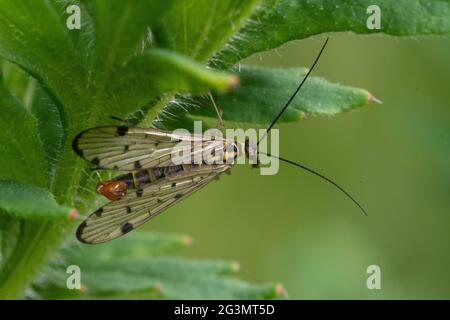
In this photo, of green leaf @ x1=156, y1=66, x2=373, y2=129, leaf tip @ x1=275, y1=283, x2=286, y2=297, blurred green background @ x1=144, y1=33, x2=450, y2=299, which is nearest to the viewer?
green leaf @ x1=156, y1=66, x2=373, y2=129

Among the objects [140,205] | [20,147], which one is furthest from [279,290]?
[20,147]

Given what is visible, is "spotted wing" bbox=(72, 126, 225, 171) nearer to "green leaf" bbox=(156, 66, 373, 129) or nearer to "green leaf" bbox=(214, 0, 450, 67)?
"green leaf" bbox=(156, 66, 373, 129)

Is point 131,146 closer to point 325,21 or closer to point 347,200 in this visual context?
point 325,21

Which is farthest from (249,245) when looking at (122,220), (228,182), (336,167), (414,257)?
(122,220)

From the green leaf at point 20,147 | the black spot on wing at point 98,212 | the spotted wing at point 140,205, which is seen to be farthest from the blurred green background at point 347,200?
the green leaf at point 20,147

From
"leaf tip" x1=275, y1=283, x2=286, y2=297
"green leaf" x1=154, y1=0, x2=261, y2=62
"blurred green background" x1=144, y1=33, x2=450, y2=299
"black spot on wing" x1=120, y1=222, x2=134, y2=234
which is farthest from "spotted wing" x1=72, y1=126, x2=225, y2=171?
"blurred green background" x1=144, y1=33, x2=450, y2=299
